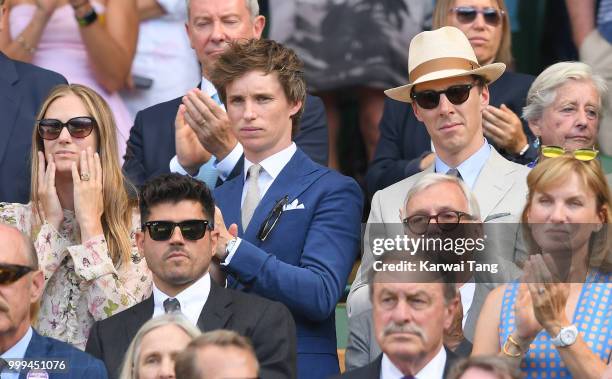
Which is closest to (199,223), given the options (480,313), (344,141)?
(480,313)

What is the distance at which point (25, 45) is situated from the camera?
28.1ft

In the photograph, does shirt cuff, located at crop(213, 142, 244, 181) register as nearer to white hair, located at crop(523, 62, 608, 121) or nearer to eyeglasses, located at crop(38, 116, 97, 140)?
eyeglasses, located at crop(38, 116, 97, 140)

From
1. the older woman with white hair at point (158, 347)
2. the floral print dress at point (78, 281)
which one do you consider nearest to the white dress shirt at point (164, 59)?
the floral print dress at point (78, 281)

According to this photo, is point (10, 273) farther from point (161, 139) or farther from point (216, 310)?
point (161, 139)

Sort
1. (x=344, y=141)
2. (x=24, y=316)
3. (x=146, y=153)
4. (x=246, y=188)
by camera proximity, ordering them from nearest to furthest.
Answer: (x=24, y=316)
(x=246, y=188)
(x=146, y=153)
(x=344, y=141)

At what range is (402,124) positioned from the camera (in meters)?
7.65

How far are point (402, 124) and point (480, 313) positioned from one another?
210cm

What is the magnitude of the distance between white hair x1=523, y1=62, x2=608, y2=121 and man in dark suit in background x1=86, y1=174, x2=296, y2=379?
62.8 inches

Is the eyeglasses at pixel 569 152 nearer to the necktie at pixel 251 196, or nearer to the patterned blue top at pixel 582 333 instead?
the patterned blue top at pixel 582 333

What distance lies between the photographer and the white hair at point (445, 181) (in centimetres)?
602

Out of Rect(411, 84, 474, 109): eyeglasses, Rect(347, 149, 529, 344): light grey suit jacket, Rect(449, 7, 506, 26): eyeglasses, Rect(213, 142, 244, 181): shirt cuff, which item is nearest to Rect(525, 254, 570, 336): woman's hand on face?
Rect(347, 149, 529, 344): light grey suit jacket

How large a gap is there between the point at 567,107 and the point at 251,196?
1399 millimetres

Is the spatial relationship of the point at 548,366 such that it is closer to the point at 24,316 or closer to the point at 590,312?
the point at 590,312

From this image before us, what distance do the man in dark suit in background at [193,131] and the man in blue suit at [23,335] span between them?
1402 millimetres
